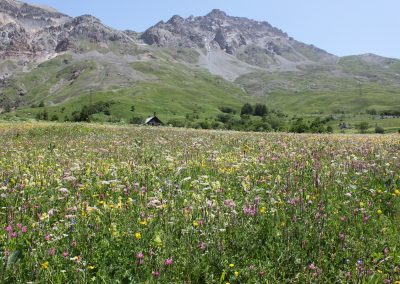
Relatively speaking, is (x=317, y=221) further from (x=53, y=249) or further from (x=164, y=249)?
(x=53, y=249)

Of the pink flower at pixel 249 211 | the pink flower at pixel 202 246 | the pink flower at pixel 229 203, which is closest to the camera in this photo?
the pink flower at pixel 202 246

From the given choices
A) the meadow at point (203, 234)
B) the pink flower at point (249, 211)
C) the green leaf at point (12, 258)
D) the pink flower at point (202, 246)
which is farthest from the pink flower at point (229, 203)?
the green leaf at point (12, 258)

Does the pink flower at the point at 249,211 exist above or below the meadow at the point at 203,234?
above

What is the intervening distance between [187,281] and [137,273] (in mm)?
632

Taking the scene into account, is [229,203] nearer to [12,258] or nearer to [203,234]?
[203,234]

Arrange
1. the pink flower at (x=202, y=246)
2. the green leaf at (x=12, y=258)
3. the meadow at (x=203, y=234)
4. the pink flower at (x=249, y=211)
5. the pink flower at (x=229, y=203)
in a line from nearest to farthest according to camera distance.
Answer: the green leaf at (x=12, y=258) → the meadow at (x=203, y=234) → the pink flower at (x=202, y=246) → the pink flower at (x=229, y=203) → the pink flower at (x=249, y=211)

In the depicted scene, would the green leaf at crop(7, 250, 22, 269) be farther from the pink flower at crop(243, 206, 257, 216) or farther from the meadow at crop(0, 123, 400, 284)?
the pink flower at crop(243, 206, 257, 216)

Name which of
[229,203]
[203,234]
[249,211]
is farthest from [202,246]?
[249,211]

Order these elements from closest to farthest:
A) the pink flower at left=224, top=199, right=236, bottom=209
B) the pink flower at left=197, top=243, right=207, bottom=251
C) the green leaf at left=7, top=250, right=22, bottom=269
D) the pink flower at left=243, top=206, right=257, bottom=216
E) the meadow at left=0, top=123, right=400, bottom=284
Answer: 1. the green leaf at left=7, top=250, right=22, bottom=269
2. the meadow at left=0, top=123, right=400, bottom=284
3. the pink flower at left=197, top=243, right=207, bottom=251
4. the pink flower at left=224, top=199, right=236, bottom=209
5. the pink flower at left=243, top=206, right=257, bottom=216

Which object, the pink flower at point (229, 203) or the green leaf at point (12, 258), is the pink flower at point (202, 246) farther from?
the green leaf at point (12, 258)

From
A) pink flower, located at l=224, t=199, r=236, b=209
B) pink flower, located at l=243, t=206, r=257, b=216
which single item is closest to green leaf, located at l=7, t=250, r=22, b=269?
pink flower, located at l=224, t=199, r=236, b=209

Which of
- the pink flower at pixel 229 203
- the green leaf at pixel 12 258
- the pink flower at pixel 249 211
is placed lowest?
the green leaf at pixel 12 258

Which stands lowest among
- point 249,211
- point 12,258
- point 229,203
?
point 12,258

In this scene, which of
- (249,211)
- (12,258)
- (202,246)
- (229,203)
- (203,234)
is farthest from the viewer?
(249,211)
